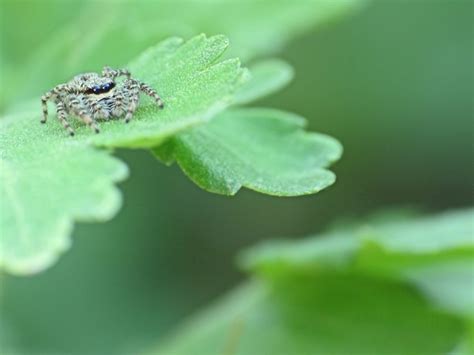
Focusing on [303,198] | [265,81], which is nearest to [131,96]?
[265,81]

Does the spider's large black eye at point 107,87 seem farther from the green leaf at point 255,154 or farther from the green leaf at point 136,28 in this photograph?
the green leaf at point 136,28

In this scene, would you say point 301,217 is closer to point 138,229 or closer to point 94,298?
point 138,229

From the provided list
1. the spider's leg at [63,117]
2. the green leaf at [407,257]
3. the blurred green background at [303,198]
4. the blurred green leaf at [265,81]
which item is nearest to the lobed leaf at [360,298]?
the green leaf at [407,257]

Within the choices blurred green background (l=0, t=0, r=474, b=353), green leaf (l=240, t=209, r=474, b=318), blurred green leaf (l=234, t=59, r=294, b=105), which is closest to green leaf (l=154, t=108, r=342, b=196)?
blurred green leaf (l=234, t=59, r=294, b=105)

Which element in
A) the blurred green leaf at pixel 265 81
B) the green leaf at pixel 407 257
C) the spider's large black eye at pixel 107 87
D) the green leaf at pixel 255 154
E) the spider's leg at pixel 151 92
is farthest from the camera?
the green leaf at pixel 407 257

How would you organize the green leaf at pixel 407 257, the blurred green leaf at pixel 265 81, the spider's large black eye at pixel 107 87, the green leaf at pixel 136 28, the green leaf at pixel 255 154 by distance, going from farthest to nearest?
1. the green leaf at pixel 136 28
2. the green leaf at pixel 407 257
3. the blurred green leaf at pixel 265 81
4. the spider's large black eye at pixel 107 87
5. the green leaf at pixel 255 154

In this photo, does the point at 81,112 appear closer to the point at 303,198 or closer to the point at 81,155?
the point at 81,155

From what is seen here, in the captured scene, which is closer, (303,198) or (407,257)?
(407,257)
